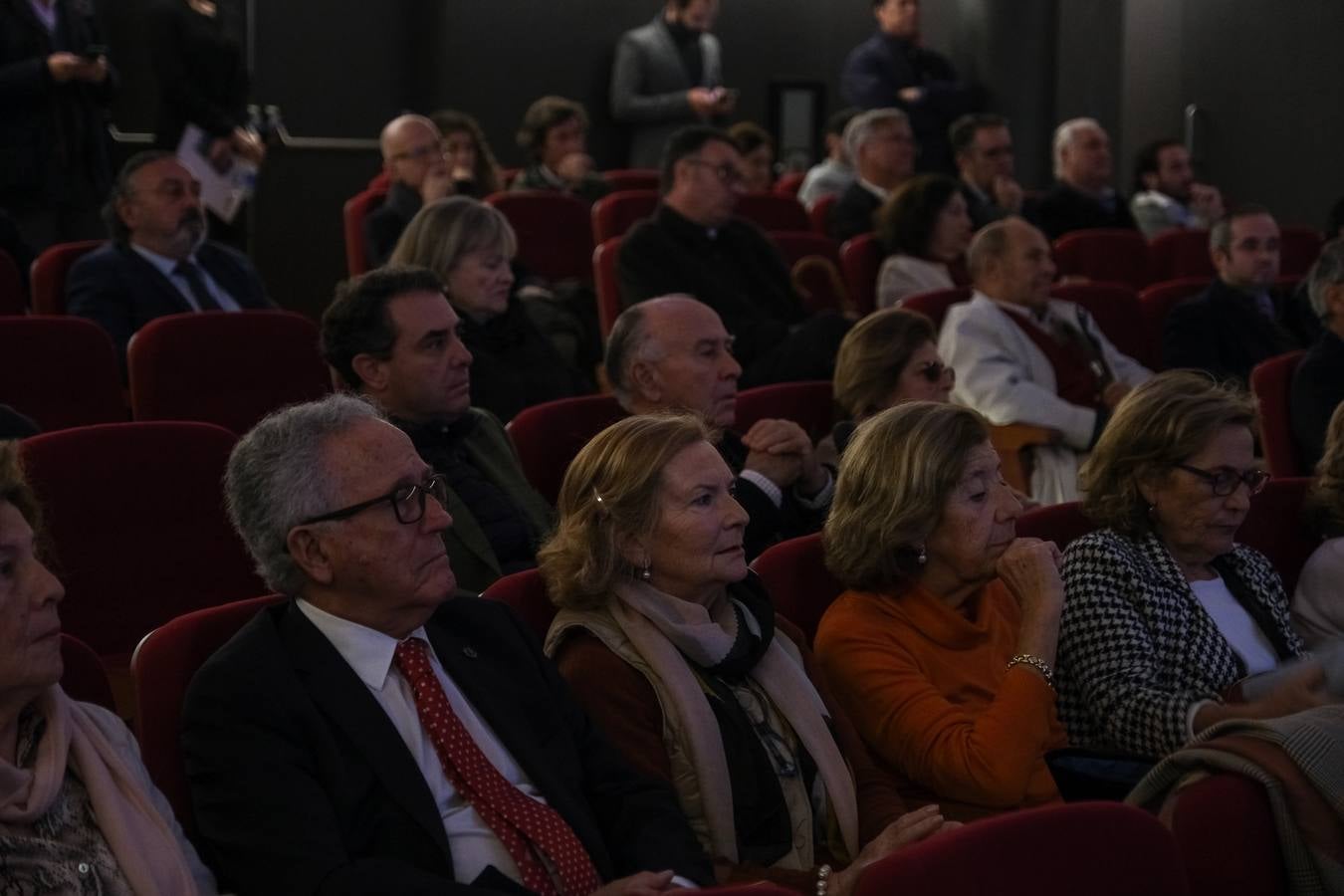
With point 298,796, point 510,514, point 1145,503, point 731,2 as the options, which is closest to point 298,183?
point 731,2

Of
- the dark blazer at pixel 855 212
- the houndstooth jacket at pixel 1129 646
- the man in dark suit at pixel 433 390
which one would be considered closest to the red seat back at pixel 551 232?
the dark blazer at pixel 855 212

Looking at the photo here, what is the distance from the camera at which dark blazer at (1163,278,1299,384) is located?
5.45 meters

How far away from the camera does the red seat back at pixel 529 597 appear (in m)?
2.54

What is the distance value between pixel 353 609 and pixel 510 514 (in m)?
1.05

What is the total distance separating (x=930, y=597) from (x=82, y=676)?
1232 mm

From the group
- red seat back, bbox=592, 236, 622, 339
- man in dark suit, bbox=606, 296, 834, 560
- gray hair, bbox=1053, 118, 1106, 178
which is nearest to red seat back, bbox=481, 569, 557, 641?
man in dark suit, bbox=606, 296, 834, 560

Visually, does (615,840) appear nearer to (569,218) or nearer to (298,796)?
(298,796)

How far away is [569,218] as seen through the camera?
6.72 metres

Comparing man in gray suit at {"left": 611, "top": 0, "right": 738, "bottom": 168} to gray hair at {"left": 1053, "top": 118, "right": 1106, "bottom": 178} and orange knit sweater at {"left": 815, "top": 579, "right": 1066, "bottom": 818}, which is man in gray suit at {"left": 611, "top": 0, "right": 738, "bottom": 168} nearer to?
gray hair at {"left": 1053, "top": 118, "right": 1106, "bottom": 178}

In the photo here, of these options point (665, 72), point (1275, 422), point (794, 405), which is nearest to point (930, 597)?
point (794, 405)

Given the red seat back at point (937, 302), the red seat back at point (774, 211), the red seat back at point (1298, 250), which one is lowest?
the red seat back at point (1298, 250)

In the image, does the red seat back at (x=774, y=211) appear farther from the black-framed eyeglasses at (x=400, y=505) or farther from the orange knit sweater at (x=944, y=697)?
the black-framed eyeglasses at (x=400, y=505)

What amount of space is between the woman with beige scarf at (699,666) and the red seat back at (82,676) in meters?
0.59

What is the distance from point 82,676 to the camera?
2.15m
